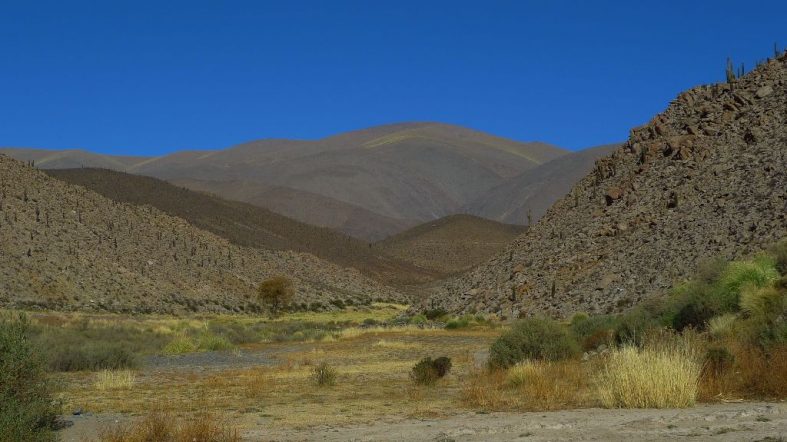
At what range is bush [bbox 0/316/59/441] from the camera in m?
10.6

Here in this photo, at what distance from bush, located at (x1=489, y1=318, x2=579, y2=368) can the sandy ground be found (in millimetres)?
6428

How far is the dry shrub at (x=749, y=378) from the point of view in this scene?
12.9 m

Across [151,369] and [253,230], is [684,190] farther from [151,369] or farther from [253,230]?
[253,230]

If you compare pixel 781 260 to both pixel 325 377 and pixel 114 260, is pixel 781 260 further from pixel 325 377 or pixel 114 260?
pixel 114 260

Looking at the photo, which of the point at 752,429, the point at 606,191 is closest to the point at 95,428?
the point at 752,429

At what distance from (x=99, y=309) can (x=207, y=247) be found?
28228 millimetres

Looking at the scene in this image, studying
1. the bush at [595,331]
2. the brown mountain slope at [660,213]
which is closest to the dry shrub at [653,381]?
the bush at [595,331]

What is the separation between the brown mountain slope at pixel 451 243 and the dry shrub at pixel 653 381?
4675 inches

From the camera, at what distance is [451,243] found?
6058 inches

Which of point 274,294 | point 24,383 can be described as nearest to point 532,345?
point 24,383

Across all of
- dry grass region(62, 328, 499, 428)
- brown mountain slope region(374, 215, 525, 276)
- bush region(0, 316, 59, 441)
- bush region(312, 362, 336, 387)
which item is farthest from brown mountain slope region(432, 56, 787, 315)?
brown mountain slope region(374, 215, 525, 276)

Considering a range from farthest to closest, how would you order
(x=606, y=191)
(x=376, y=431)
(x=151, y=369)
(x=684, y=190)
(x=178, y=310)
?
(x=178, y=310)
(x=606, y=191)
(x=684, y=190)
(x=151, y=369)
(x=376, y=431)

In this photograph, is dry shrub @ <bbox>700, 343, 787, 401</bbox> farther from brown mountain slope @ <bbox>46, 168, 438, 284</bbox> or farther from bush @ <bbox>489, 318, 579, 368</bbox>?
brown mountain slope @ <bbox>46, 168, 438, 284</bbox>

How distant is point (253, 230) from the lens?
369 ft
